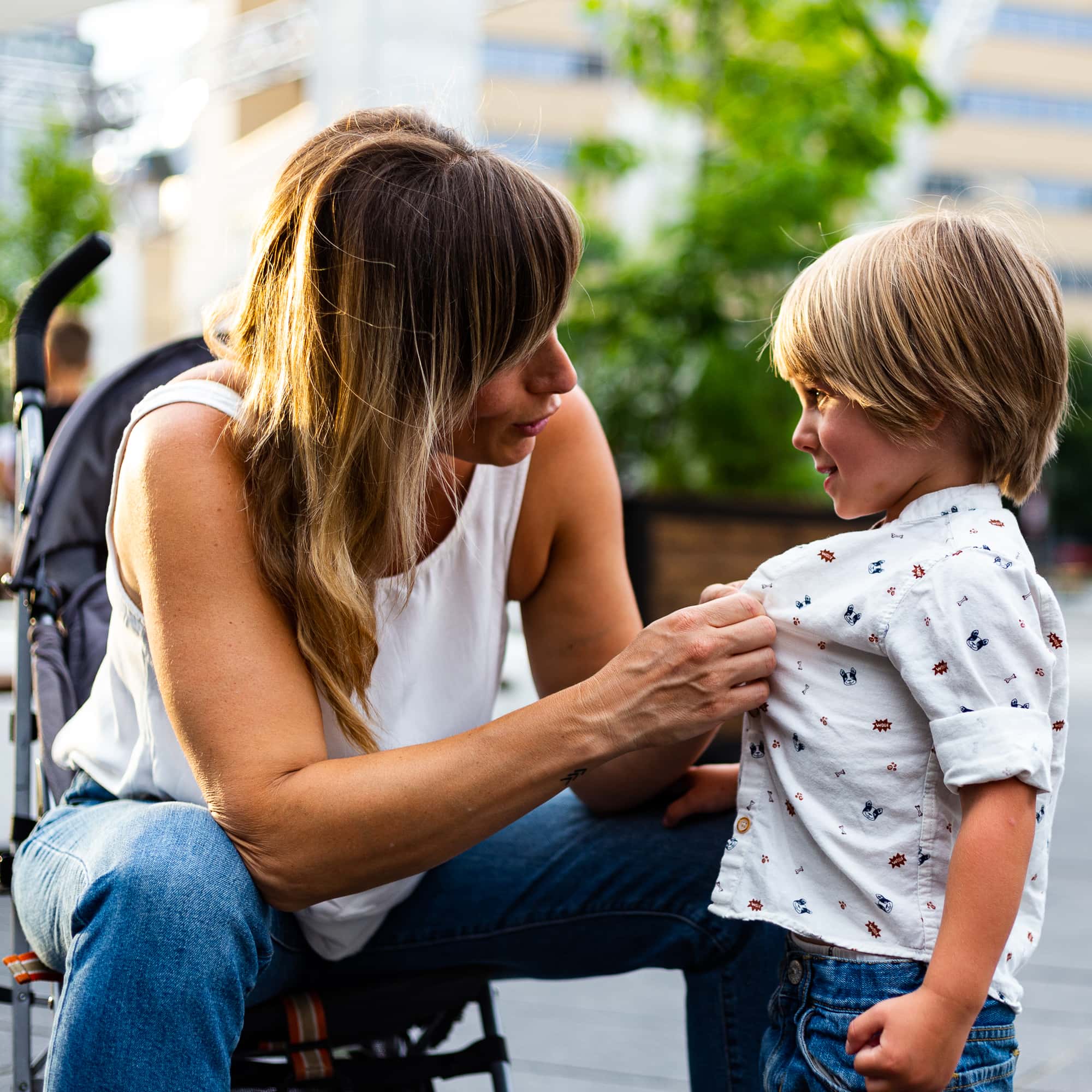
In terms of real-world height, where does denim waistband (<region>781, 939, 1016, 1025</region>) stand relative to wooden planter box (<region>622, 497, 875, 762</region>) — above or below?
above

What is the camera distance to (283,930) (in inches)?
56.2

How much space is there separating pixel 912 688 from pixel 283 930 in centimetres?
74

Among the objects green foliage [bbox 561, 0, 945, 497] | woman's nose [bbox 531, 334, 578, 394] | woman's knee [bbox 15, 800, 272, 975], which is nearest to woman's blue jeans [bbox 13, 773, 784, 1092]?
woman's knee [bbox 15, 800, 272, 975]

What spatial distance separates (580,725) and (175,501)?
48 centimetres

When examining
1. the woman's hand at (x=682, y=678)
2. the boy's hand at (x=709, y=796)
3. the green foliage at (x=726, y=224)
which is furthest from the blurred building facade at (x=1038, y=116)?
the woman's hand at (x=682, y=678)

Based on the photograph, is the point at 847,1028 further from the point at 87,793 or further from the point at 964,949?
the point at 87,793

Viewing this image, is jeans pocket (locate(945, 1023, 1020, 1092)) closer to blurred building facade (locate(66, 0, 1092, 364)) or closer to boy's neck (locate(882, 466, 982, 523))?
boy's neck (locate(882, 466, 982, 523))

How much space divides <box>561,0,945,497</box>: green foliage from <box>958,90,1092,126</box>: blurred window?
1659 inches

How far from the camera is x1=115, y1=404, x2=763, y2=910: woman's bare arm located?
1.28 metres

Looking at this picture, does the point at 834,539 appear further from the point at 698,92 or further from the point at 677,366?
the point at 698,92

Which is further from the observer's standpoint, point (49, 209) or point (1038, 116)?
point (1038, 116)

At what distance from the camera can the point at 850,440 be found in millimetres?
1299

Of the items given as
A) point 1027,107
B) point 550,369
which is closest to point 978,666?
point 550,369

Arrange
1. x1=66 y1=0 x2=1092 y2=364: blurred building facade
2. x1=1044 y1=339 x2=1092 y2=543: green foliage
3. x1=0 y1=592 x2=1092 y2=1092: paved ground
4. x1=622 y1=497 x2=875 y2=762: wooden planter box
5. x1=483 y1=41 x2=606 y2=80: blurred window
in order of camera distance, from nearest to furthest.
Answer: x1=0 y1=592 x2=1092 y2=1092: paved ground, x1=622 y1=497 x2=875 y2=762: wooden planter box, x1=66 y1=0 x2=1092 y2=364: blurred building facade, x1=1044 y1=339 x2=1092 y2=543: green foliage, x1=483 y1=41 x2=606 y2=80: blurred window
